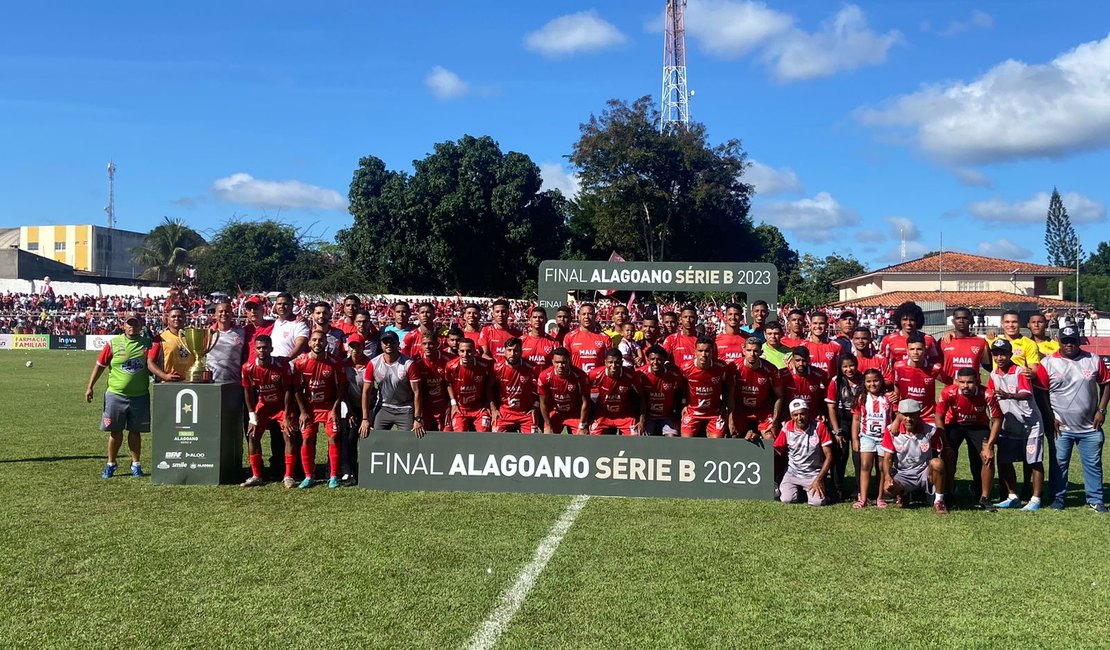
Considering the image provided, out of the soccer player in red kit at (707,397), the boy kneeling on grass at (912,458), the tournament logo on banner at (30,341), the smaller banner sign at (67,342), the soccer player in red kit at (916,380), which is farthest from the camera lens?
the smaller banner sign at (67,342)

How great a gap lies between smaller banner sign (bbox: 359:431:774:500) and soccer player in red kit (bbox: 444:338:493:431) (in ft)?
2.02

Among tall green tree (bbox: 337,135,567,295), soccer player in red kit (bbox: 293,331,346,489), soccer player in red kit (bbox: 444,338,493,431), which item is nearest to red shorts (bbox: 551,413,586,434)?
soccer player in red kit (bbox: 444,338,493,431)

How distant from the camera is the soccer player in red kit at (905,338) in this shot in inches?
342

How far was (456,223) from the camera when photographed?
47.9 m

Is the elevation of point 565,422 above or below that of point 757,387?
below

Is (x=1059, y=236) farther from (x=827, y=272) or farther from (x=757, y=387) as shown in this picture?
(x=757, y=387)

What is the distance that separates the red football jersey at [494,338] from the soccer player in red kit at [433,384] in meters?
0.82

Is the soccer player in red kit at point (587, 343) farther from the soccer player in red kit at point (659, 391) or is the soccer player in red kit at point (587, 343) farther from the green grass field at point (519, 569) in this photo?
the green grass field at point (519, 569)

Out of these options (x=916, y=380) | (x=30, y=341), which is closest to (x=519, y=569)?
(x=916, y=380)

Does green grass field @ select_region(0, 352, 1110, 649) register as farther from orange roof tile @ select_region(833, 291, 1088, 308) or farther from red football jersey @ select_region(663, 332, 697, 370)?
orange roof tile @ select_region(833, 291, 1088, 308)

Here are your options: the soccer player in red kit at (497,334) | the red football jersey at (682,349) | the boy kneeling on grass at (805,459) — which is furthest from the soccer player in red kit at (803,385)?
the soccer player in red kit at (497,334)

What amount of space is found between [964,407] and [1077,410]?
1.01 metres

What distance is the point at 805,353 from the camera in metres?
8.37

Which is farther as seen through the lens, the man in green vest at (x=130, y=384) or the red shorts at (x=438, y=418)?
the man in green vest at (x=130, y=384)
